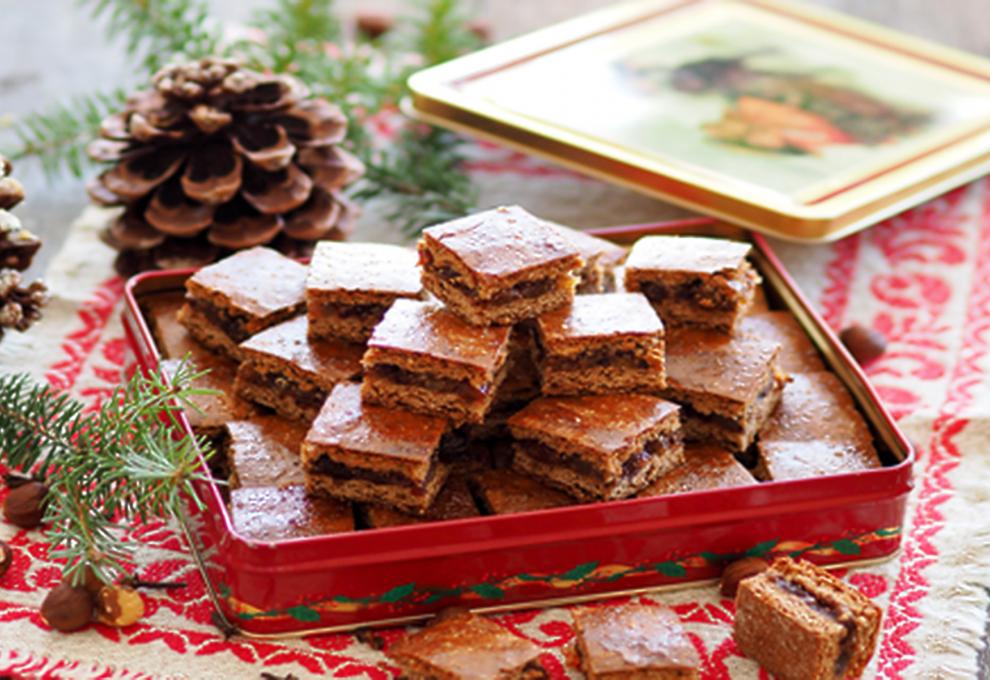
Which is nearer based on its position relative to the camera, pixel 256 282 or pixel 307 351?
pixel 307 351

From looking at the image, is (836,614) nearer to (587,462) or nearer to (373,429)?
(587,462)

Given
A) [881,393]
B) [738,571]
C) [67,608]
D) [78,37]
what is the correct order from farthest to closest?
[78,37], [881,393], [738,571], [67,608]

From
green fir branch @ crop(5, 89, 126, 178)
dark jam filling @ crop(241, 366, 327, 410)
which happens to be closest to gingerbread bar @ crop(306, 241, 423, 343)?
dark jam filling @ crop(241, 366, 327, 410)

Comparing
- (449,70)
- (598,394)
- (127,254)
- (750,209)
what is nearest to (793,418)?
(598,394)

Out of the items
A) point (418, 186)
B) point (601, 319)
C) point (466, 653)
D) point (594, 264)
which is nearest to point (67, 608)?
point (466, 653)

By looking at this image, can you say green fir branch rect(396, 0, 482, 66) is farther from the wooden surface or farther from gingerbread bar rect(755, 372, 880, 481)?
gingerbread bar rect(755, 372, 880, 481)
